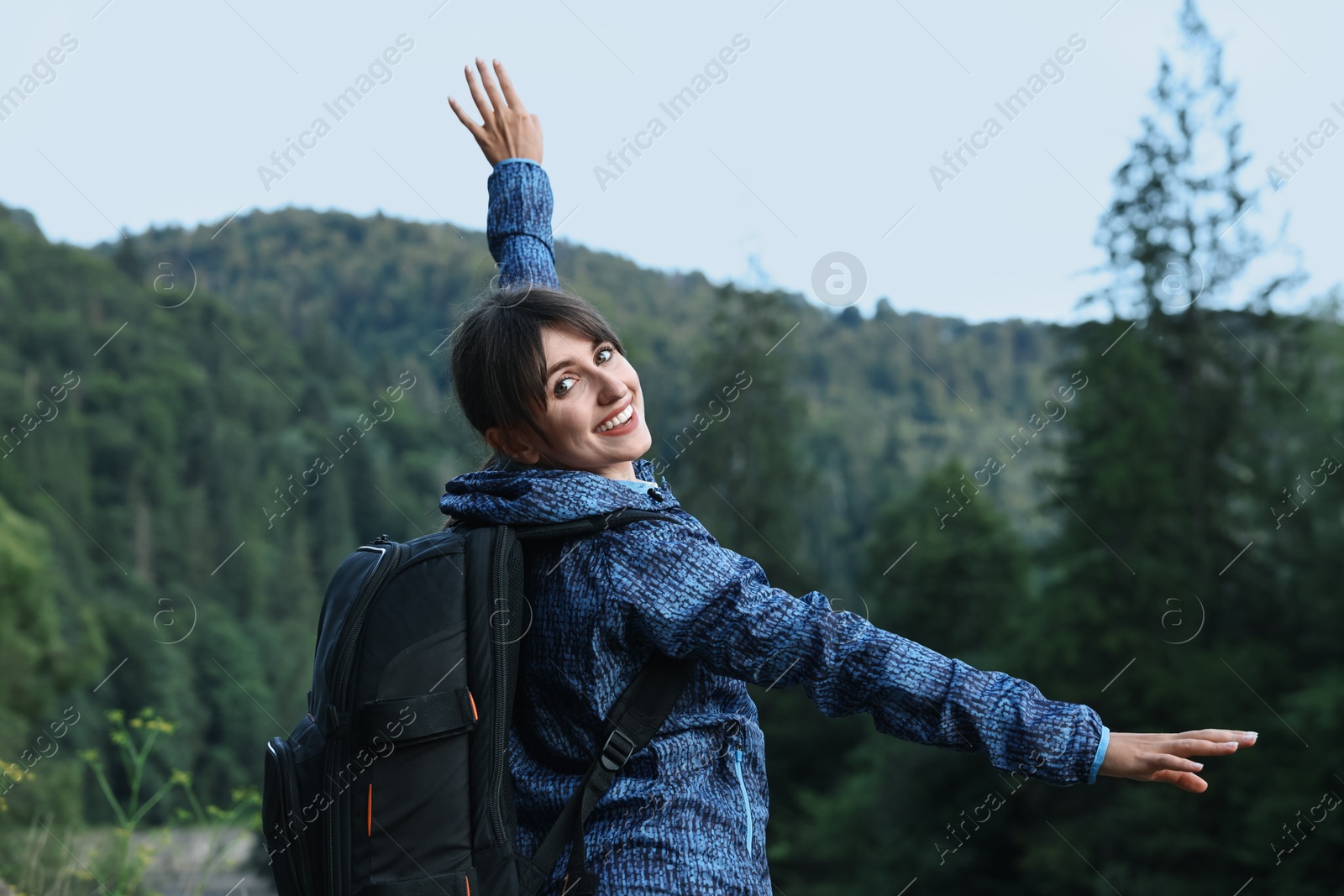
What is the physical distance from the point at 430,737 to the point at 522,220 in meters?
1.20

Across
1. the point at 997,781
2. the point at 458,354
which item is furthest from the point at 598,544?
the point at 997,781

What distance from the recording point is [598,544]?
5.52ft

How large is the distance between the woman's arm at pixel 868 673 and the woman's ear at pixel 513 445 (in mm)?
359

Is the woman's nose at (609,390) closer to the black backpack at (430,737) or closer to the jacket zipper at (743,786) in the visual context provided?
the black backpack at (430,737)

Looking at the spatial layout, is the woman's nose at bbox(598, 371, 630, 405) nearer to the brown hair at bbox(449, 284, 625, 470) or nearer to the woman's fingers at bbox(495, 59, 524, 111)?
the brown hair at bbox(449, 284, 625, 470)

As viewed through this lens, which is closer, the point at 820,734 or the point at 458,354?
the point at 458,354

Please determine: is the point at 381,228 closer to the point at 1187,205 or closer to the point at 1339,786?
the point at 1187,205

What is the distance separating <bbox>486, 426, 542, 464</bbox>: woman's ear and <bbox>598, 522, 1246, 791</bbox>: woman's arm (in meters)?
0.36

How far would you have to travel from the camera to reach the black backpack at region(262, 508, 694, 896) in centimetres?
160

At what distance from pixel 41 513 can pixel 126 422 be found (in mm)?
14423

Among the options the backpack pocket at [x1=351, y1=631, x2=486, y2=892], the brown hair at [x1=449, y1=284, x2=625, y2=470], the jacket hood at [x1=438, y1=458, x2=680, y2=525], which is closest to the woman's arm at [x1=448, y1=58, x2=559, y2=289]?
the brown hair at [x1=449, y1=284, x2=625, y2=470]

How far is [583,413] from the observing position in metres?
1.86

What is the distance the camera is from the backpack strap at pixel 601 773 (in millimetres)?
1623

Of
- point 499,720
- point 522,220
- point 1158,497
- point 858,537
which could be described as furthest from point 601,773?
point 858,537
